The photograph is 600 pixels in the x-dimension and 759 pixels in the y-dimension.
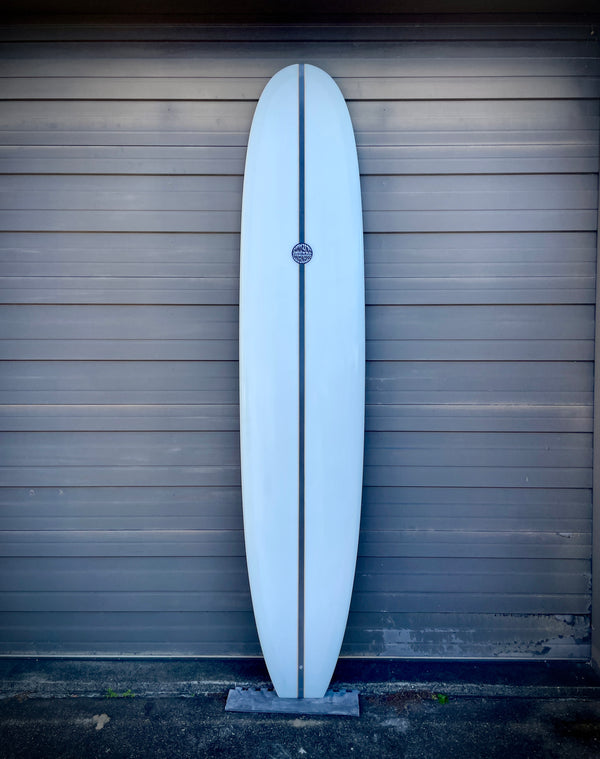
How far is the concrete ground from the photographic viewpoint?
58.1 inches

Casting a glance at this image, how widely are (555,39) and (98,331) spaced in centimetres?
189

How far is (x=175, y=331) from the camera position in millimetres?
1828

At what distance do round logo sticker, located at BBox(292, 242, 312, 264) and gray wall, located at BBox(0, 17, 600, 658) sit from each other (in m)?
0.25

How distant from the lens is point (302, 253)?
1686 millimetres

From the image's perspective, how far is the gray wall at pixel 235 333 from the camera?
1796mm

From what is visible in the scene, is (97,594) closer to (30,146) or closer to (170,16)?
(30,146)

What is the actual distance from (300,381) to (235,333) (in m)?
0.32

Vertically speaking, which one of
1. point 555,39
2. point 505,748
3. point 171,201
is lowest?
point 505,748

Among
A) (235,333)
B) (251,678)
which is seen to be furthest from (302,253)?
(251,678)

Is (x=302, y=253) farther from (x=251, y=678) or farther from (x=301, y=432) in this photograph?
(x=251, y=678)

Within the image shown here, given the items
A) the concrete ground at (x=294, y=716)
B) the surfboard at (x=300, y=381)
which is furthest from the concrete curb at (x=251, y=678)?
the surfboard at (x=300, y=381)

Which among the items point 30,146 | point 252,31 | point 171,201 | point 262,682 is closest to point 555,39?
point 252,31

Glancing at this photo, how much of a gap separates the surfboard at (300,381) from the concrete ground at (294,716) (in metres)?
0.18

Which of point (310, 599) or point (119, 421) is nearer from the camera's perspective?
point (310, 599)
